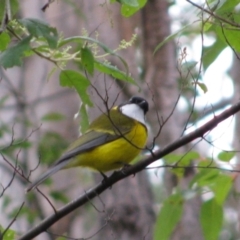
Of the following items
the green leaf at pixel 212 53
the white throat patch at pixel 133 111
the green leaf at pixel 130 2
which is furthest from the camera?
the white throat patch at pixel 133 111

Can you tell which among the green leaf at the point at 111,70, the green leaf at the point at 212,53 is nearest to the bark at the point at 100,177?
the green leaf at the point at 212,53

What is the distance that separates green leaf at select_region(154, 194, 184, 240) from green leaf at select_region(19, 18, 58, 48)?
1.32 m

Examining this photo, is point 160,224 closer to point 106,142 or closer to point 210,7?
point 106,142

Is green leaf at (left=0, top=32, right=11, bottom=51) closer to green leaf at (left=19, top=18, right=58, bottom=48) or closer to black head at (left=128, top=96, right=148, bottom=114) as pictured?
green leaf at (left=19, top=18, right=58, bottom=48)

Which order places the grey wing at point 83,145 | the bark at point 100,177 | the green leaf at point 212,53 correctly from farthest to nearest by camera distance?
the bark at point 100,177
the grey wing at point 83,145
the green leaf at point 212,53

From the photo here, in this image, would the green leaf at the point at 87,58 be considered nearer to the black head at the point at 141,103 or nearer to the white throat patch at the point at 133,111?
the white throat patch at the point at 133,111

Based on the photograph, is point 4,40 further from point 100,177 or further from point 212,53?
point 100,177

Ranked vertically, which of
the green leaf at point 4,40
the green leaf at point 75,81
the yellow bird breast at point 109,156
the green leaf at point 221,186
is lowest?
the green leaf at point 221,186

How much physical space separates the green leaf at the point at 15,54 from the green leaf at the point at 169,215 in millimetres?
1330

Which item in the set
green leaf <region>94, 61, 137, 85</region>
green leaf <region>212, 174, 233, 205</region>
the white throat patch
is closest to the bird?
the white throat patch

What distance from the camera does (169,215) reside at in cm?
311

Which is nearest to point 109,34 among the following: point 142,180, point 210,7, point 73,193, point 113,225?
point 142,180

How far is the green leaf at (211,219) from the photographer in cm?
294

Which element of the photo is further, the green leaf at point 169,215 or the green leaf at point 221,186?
the green leaf at point 169,215
